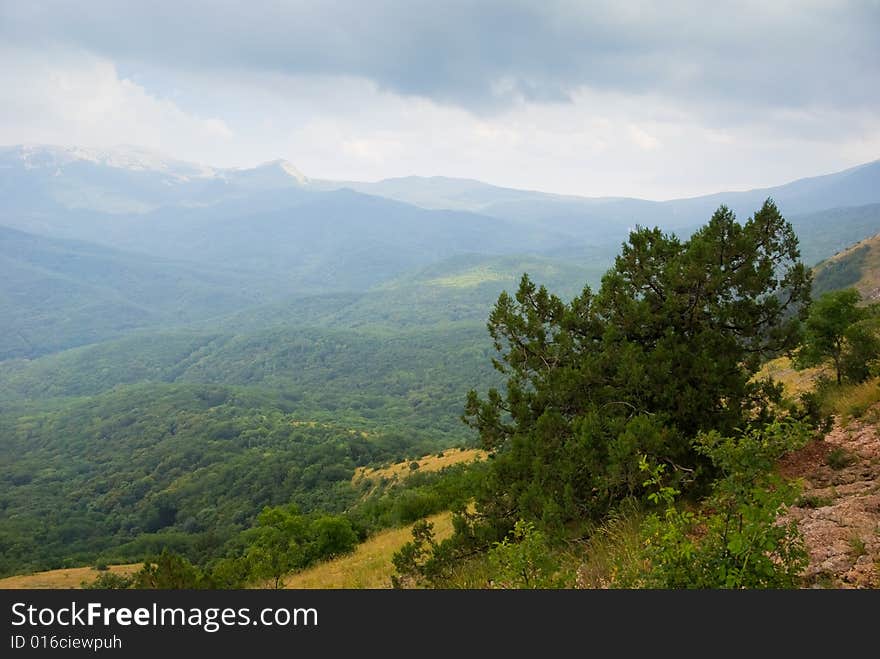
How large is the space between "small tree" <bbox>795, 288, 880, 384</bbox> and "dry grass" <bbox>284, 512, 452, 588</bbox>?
38.4 ft

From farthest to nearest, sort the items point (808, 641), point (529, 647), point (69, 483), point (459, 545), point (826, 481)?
point (69, 483) → point (459, 545) → point (826, 481) → point (529, 647) → point (808, 641)

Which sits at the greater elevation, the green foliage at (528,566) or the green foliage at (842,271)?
the green foliage at (842,271)

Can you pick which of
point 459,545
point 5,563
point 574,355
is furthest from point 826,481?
point 5,563

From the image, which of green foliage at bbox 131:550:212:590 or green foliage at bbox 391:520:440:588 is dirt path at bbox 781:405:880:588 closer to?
green foliage at bbox 391:520:440:588

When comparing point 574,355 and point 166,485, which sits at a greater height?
point 574,355

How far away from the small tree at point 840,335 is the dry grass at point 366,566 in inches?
461

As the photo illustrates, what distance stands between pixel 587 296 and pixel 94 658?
31.6 ft

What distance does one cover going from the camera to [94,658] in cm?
450

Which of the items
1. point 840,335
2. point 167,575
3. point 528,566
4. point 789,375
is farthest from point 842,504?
point 789,375

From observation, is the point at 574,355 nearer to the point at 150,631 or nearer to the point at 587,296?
the point at 587,296

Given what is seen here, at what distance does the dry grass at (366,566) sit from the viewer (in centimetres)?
1334

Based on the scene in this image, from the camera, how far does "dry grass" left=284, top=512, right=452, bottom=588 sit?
13336 millimetres

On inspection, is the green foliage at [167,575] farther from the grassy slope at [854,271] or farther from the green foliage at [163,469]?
the grassy slope at [854,271]

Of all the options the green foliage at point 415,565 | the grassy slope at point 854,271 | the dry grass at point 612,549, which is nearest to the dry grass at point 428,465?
the green foliage at point 415,565
